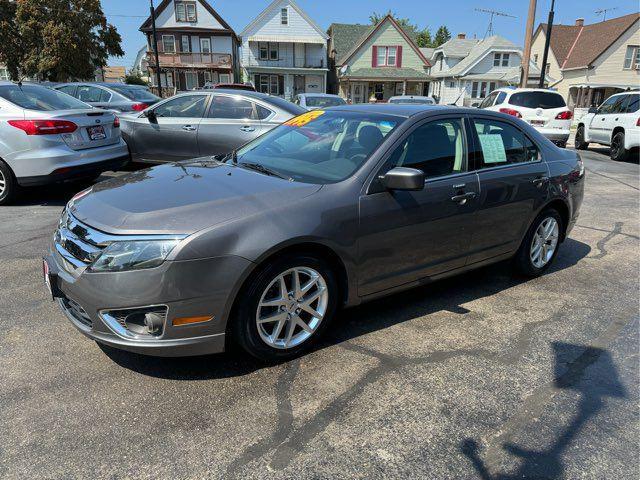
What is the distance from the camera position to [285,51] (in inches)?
1586

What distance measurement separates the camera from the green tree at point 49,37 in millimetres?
30156

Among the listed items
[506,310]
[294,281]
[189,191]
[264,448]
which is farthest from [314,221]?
[506,310]

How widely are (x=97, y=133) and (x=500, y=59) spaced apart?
4052 cm

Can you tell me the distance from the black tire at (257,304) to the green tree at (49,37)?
34.2 m

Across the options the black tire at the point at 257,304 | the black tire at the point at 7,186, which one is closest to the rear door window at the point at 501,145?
the black tire at the point at 257,304

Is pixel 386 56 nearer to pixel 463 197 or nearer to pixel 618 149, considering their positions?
pixel 618 149

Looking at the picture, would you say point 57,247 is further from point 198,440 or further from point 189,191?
point 198,440

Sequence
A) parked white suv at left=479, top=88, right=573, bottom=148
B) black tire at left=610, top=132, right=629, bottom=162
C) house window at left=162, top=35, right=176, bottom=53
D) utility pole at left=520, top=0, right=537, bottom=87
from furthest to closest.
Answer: house window at left=162, top=35, right=176, bottom=53 < utility pole at left=520, top=0, right=537, bottom=87 < parked white suv at left=479, top=88, right=573, bottom=148 < black tire at left=610, top=132, right=629, bottom=162

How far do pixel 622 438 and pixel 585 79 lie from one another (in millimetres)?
43226

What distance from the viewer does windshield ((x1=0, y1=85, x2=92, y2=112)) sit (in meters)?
6.16

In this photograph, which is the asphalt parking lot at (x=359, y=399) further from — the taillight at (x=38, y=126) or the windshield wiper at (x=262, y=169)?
the taillight at (x=38, y=126)

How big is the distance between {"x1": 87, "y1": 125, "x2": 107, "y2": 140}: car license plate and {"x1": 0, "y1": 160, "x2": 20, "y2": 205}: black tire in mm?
1110

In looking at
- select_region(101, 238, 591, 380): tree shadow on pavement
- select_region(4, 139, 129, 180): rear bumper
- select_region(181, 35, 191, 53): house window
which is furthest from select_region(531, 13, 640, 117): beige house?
select_region(4, 139, 129, 180): rear bumper

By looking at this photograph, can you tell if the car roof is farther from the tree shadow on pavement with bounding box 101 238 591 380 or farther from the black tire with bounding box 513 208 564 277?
the tree shadow on pavement with bounding box 101 238 591 380
